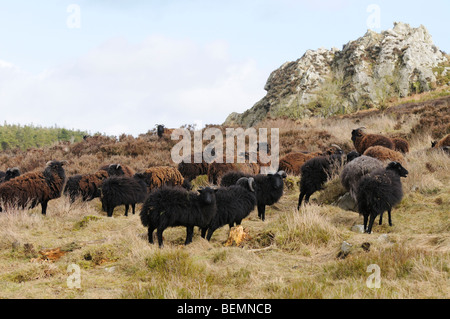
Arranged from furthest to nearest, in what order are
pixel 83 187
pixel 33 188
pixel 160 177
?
pixel 160 177, pixel 83 187, pixel 33 188

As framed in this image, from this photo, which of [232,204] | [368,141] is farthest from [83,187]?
[368,141]

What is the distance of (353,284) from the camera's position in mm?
4930

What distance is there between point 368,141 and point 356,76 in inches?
1005

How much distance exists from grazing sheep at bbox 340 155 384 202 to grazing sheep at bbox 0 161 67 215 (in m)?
8.66

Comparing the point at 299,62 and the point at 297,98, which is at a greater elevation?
the point at 299,62

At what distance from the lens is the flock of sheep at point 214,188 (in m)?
8.08

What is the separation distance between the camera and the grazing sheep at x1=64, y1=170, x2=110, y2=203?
13.2 meters

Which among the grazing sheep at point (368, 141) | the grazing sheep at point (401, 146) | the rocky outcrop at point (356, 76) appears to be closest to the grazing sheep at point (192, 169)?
the grazing sheep at point (368, 141)

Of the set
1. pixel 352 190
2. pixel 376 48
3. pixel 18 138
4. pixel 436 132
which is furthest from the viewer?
pixel 18 138

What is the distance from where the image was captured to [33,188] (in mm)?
11469

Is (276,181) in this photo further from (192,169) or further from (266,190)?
(192,169)
